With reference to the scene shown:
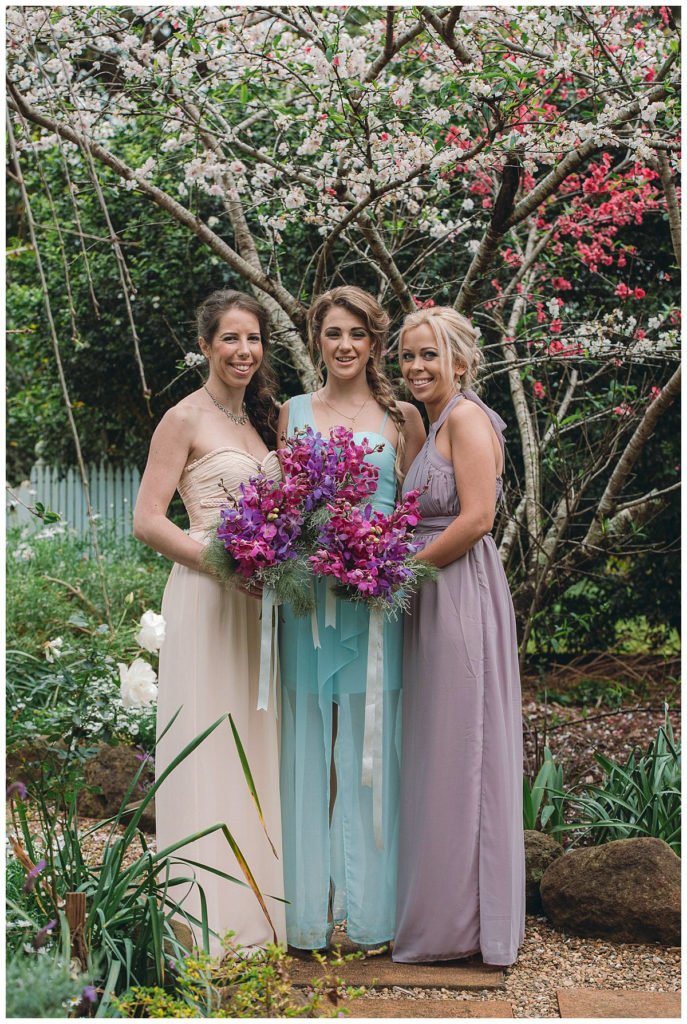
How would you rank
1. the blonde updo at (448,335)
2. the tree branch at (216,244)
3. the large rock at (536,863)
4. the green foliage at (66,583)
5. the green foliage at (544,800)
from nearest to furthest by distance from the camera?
the blonde updo at (448,335)
the large rock at (536,863)
the green foliage at (544,800)
the tree branch at (216,244)
the green foliage at (66,583)

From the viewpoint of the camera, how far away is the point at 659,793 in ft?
12.0

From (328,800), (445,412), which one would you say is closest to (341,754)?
(328,800)

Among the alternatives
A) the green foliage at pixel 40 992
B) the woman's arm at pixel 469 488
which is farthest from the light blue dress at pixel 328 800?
the green foliage at pixel 40 992

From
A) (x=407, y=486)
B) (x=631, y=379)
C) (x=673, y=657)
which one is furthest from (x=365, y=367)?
(x=673, y=657)

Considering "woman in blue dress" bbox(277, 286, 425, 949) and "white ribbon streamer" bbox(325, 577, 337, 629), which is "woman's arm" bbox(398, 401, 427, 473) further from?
"white ribbon streamer" bbox(325, 577, 337, 629)

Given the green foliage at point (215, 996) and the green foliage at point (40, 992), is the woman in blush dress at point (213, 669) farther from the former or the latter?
the green foliage at point (40, 992)

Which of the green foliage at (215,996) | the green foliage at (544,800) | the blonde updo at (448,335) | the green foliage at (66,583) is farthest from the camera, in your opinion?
the green foliage at (66,583)

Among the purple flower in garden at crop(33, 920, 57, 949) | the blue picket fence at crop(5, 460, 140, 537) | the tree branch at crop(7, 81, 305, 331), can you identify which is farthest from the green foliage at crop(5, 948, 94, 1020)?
the blue picket fence at crop(5, 460, 140, 537)

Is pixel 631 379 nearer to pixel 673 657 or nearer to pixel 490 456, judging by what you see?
pixel 673 657

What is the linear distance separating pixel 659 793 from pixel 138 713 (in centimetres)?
268

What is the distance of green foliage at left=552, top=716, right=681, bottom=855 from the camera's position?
143 inches

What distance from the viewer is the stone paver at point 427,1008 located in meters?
2.73

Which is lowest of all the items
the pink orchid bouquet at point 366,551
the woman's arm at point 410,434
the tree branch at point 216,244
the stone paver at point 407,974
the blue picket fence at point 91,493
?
the stone paver at point 407,974

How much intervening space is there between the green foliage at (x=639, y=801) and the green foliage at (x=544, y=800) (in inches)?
2.8
